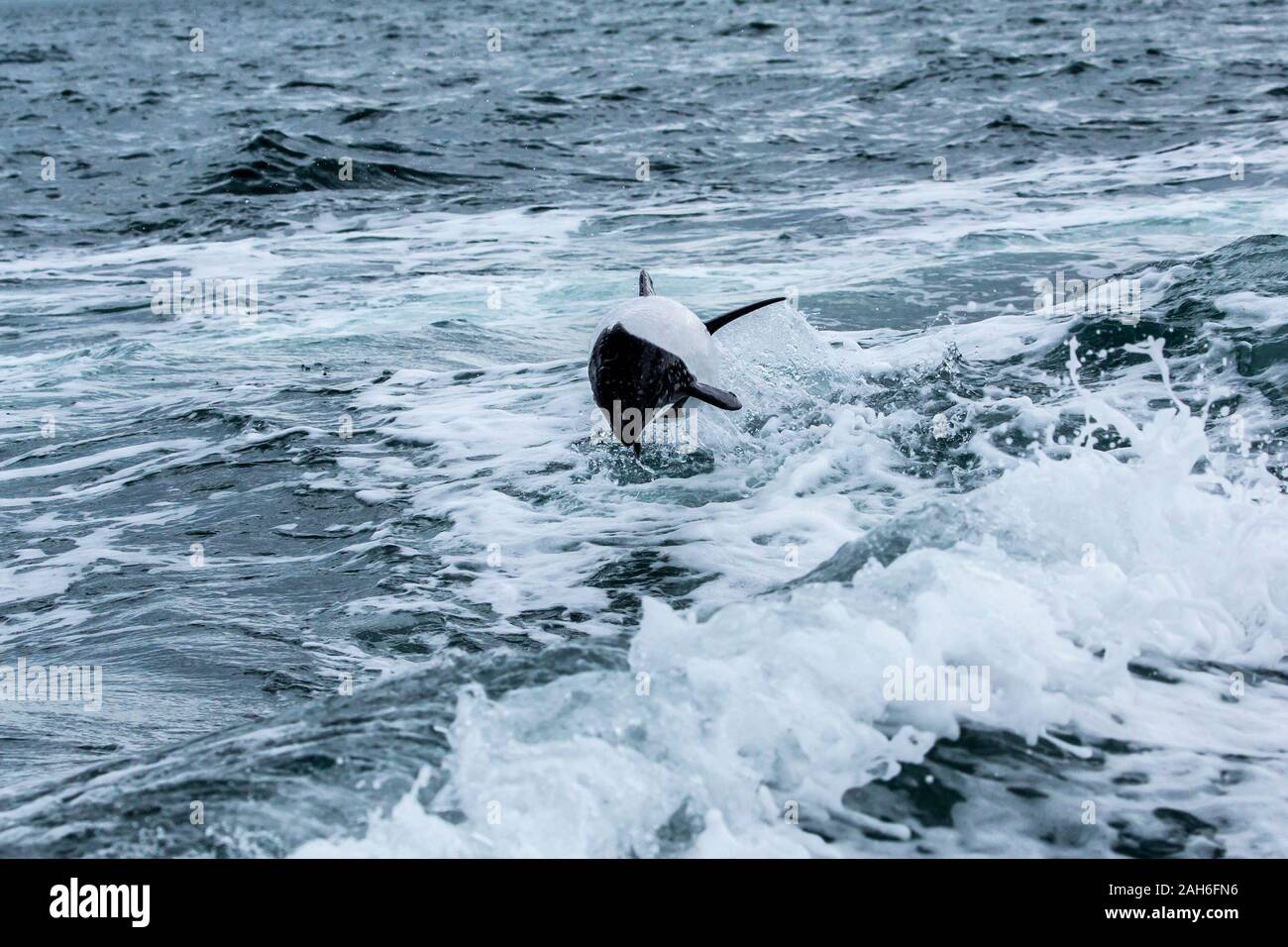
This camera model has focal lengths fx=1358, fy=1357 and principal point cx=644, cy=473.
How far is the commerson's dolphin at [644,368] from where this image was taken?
7.05 meters

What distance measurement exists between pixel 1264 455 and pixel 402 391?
5866mm

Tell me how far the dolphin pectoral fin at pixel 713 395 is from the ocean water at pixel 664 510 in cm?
55

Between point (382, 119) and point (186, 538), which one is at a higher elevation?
point (382, 119)

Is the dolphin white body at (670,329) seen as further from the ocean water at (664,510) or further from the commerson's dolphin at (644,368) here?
the ocean water at (664,510)

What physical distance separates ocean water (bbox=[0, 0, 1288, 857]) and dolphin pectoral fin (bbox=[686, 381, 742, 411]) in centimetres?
55

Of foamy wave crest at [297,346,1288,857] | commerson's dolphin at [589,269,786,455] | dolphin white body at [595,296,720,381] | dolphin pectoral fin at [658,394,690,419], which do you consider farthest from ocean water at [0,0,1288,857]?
dolphin white body at [595,296,720,381]

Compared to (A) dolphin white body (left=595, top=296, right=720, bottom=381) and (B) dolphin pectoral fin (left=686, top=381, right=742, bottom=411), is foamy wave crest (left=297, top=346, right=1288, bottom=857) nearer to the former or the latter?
(B) dolphin pectoral fin (left=686, top=381, right=742, bottom=411)

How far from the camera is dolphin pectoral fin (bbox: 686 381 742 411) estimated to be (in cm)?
710

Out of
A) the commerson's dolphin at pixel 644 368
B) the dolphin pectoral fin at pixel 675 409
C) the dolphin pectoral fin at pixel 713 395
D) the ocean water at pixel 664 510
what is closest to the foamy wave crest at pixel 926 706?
the ocean water at pixel 664 510

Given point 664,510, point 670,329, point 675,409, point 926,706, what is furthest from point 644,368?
point 926,706

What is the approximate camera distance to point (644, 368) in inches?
278

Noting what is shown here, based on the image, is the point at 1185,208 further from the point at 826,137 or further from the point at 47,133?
the point at 47,133
